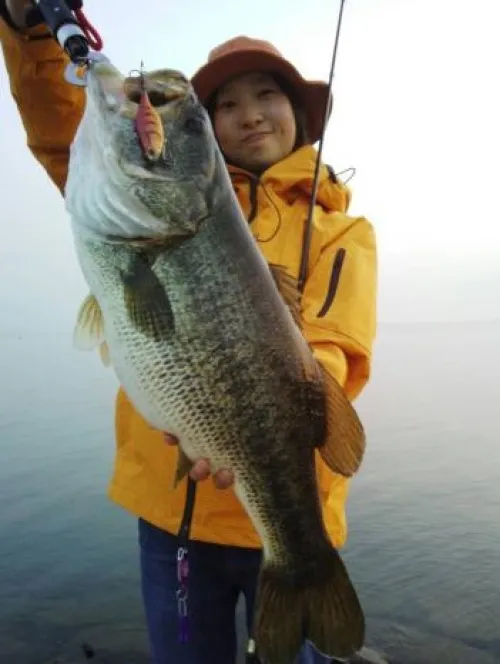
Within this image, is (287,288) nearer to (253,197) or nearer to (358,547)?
(253,197)

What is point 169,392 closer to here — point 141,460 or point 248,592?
point 141,460

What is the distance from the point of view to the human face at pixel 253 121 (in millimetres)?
3652

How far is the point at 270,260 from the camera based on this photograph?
340cm

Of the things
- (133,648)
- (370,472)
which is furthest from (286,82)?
(370,472)

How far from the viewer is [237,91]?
3.71 m

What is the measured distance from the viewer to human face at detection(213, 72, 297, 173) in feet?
12.0

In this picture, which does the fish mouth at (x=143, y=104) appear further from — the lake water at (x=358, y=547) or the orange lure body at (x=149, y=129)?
the lake water at (x=358, y=547)

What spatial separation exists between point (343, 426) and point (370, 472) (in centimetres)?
1588

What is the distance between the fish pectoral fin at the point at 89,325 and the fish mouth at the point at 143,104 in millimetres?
567

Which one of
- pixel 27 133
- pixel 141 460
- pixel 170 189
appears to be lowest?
pixel 141 460

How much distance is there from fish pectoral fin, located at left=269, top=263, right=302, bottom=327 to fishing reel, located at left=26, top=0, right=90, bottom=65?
1.14 metres

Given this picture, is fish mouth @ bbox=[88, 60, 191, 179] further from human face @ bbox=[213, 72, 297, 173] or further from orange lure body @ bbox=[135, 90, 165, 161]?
human face @ bbox=[213, 72, 297, 173]

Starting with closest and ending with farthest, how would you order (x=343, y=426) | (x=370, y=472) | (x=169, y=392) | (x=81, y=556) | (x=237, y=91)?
(x=169, y=392), (x=343, y=426), (x=237, y=91), (x=81, y=556), (x=370, y=472)

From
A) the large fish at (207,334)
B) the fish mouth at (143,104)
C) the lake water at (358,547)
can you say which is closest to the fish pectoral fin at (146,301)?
the large fish at (207,334)
